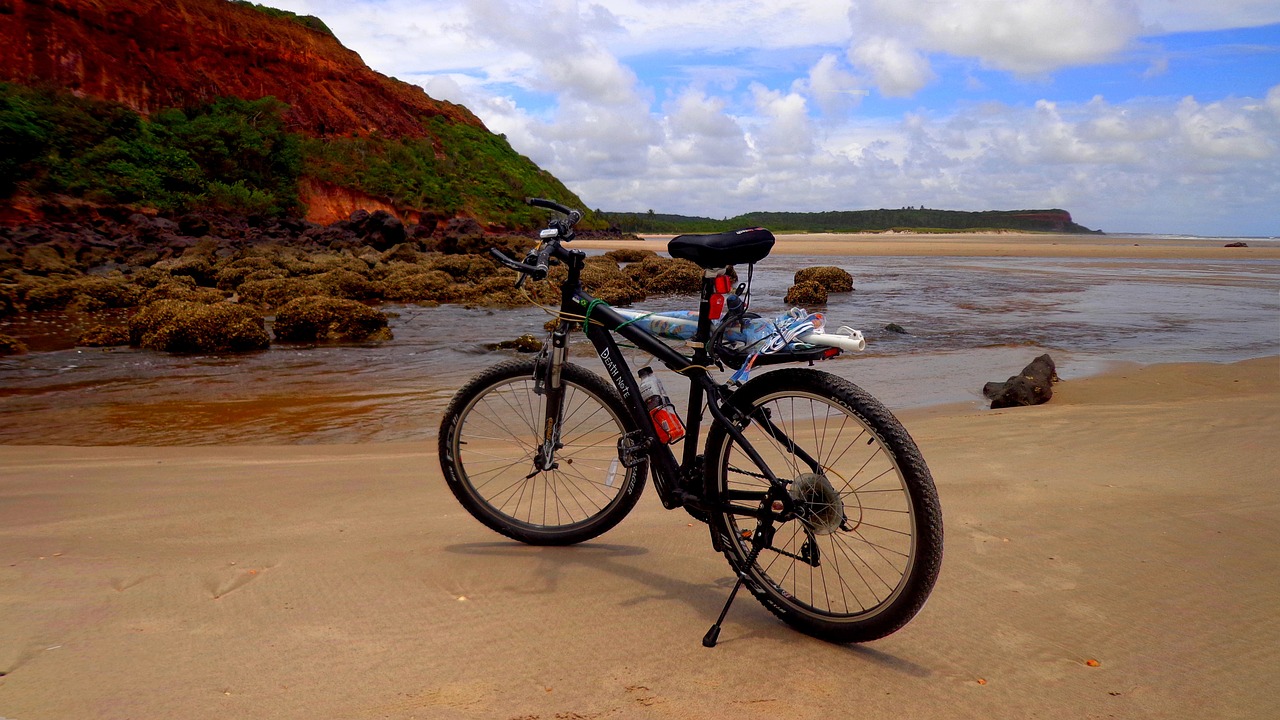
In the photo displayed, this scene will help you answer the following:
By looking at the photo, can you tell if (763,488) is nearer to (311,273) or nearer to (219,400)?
(219,400)

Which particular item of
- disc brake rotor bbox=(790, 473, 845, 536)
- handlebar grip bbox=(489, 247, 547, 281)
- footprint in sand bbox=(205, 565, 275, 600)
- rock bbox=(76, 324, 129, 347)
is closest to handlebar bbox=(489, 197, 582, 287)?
handlebar grip bbox=(489, 247, 547, 281)

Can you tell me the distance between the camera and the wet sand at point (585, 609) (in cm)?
209

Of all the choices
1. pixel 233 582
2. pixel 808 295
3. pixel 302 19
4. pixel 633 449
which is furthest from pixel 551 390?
pixel 302 19

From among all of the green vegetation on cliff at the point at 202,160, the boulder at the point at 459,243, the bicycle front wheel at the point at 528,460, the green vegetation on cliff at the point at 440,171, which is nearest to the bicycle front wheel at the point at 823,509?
the bicycle front wheel at the point at 528,460

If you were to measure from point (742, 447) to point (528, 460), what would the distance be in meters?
1.42

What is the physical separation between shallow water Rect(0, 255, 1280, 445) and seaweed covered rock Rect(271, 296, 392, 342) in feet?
1.77

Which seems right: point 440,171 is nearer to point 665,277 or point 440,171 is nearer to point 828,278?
point 665,277

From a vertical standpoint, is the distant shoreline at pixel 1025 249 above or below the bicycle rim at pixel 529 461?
above

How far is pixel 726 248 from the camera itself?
2590 millimetres

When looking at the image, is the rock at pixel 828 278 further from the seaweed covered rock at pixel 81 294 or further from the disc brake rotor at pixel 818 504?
the disc brake rotor at pixel 818 504

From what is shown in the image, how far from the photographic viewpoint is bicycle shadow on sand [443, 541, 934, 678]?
95.3 inches

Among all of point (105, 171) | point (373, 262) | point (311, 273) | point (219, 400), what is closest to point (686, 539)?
point (219, 400)

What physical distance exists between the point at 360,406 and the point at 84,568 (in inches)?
167

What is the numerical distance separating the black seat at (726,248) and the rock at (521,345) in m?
7.71
